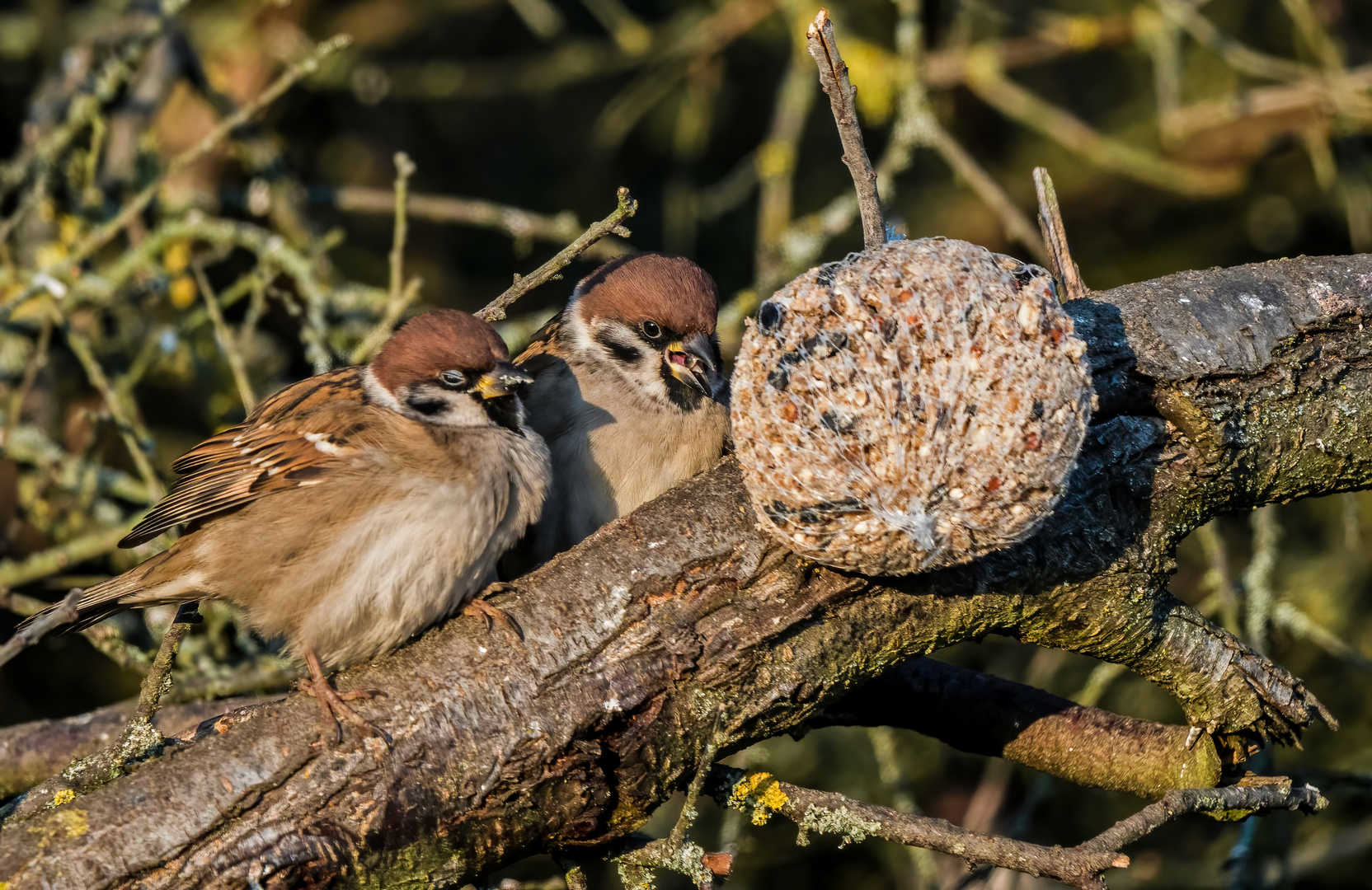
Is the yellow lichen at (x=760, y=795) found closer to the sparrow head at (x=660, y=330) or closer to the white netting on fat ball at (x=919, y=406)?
the white netting on fat ball at (x=919, y=406)

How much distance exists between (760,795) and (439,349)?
127cm

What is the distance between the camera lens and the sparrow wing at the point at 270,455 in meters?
2.86

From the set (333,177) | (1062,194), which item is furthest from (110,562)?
(1062,194)

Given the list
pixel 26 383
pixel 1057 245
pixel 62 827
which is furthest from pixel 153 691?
pixel 1057 245

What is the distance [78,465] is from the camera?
157 inches

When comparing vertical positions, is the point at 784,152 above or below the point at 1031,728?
above

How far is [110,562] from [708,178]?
4.97m

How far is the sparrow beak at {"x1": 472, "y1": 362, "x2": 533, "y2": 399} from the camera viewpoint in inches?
118

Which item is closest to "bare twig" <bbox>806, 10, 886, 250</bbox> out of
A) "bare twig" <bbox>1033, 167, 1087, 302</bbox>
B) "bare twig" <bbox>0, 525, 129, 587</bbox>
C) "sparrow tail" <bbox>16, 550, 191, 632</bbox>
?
"bare twig" <bbox>1033, 167, 1087, 302</bbox>

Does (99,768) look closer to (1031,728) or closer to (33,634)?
(33,634)

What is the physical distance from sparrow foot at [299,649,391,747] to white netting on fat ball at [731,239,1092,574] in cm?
81

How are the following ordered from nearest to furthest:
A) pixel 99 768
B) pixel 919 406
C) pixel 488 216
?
pixel 919 406 → pixel 99 768 → pixel 488 216

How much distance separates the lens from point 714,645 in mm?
2352

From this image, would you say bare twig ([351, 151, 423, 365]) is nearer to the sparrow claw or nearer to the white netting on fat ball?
the sparrow claw
